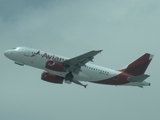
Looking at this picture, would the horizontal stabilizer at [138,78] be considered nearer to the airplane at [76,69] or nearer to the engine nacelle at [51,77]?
the airplane at [76,69]

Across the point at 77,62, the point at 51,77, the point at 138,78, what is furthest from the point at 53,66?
the point at 138,78

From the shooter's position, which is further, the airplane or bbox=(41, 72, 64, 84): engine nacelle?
bbox=(41, 72, 64, 84): engine nacelle

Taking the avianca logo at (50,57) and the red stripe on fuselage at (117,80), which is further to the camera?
the red stripe on fuselage at (117,80)

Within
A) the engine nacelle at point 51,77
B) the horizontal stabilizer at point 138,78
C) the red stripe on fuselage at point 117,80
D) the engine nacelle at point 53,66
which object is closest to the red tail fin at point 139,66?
the red stripe on fuselage at point 117,80

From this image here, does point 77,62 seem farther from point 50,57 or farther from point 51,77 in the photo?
point 51,77

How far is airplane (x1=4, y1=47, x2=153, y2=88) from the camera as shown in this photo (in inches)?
3359

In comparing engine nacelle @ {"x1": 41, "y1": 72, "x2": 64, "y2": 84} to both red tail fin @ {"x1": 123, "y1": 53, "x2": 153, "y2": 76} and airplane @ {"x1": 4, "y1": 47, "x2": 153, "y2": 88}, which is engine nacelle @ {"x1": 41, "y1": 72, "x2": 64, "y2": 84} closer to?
airplane @ {"x1": 4, "y1": 47, "x2": 153, "y2": 88}

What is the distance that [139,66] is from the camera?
90.6 m

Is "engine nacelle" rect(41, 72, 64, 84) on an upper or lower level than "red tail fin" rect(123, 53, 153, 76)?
lower

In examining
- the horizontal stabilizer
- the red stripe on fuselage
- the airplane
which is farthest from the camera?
the red stripe on fuselage

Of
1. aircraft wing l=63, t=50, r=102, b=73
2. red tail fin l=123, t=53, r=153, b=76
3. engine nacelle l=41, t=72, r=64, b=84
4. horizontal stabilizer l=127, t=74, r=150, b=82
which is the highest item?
red tail fin l=123, t=53, r=153, b=76

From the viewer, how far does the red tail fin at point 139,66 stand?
90325mm

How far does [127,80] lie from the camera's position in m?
88.4

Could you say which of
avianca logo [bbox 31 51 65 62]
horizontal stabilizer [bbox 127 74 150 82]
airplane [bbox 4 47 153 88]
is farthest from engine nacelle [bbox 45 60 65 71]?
horizontal stabilizer [bbox 127 74 150 82]
